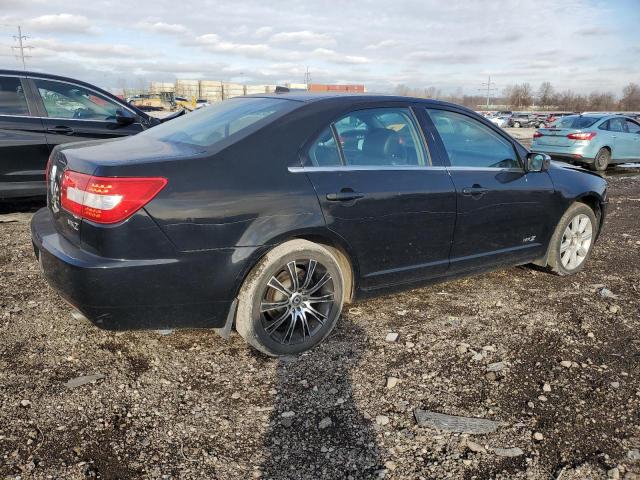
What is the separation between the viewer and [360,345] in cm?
344

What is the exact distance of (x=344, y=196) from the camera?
3.21 meters

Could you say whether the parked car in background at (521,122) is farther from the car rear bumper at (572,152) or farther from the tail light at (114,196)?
the tail light at (114,196)

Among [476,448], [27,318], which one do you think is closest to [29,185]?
[27,318]

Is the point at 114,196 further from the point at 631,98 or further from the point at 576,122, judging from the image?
the point at 631,98

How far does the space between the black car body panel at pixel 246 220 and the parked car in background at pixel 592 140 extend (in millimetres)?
10773

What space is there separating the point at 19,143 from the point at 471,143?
194 inches

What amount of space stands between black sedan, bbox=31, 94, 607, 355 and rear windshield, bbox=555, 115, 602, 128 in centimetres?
1083

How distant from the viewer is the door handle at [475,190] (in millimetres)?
3800

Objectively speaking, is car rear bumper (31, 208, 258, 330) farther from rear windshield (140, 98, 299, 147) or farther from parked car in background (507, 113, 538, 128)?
parked car in background (507, 113, 538, 128)

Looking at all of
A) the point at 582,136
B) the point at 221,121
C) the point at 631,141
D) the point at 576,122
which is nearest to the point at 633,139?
the point at 631,141

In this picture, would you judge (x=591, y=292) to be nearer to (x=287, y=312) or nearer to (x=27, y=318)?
(x=287, y=312)

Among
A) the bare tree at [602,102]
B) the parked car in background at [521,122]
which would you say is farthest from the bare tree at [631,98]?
the parked car in background at [521,122]

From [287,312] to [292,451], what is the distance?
0.96 meters

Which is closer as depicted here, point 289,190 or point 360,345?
point 289,190
